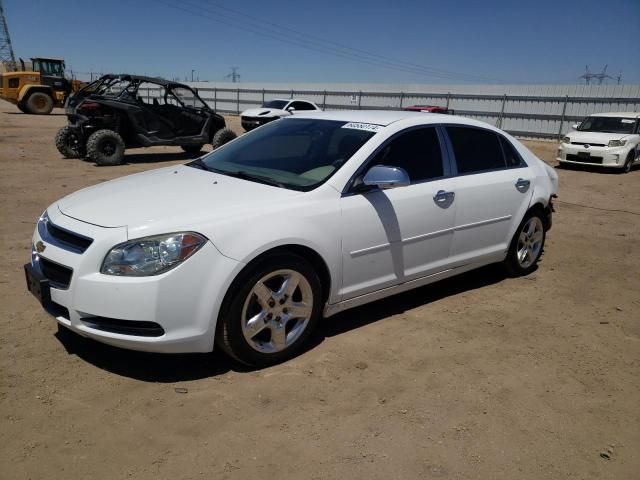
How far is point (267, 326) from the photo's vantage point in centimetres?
327

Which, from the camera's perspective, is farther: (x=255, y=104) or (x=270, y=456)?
(x=255, y=104)

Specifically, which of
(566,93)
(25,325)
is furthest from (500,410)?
(566,93)

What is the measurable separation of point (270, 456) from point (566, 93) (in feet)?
81.9

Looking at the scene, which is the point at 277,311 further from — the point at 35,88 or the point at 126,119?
the point at 35,88

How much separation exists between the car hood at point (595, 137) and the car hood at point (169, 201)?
42.7ft

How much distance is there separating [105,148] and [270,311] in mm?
9625

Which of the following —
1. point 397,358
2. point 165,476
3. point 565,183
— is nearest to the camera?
point 165,476

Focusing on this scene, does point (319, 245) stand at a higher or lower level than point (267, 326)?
higher

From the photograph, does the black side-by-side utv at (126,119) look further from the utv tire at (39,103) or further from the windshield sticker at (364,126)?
the utv tire at (39,103)

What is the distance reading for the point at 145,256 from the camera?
287cm

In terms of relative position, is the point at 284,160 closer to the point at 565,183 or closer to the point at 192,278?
the point at 192,278

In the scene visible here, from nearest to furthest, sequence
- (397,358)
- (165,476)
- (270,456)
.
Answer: (165,476)
(270,456)
(397,358)

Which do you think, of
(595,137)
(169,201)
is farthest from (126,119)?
(595,137)

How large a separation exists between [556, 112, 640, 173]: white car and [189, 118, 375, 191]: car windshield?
11930 mm
